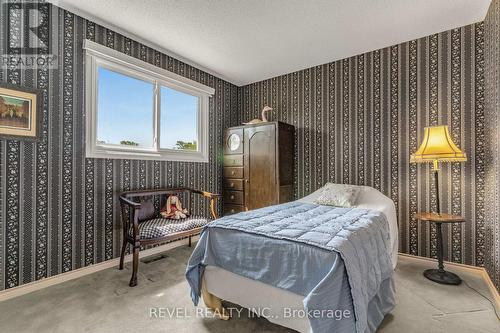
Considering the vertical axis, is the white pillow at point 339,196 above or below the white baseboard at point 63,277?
above

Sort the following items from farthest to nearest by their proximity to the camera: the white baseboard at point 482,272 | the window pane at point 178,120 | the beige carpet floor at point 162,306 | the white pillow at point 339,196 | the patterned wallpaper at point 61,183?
the window pane at point 178,120 → the white pillow at point 339,196 → the patterned wallpaper at point 61,183 → the white baseboard at point 482,272 → the beige carpet floor at point 162,306

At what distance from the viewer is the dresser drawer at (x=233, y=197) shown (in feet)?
13.1

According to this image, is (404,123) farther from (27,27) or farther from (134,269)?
(27,27)

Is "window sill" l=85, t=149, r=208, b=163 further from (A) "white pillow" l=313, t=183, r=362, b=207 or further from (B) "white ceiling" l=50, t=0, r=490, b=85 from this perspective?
(A) "white pillow" l=313, t=183, r=362, b=207

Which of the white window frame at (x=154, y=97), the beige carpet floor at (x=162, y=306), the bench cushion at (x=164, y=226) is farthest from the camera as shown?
the white window frame at (x=154, y=97)

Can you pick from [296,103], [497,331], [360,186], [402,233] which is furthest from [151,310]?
[296,103]

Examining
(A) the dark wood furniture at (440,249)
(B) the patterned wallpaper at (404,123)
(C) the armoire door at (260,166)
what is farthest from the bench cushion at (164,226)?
(A) the dark wood furniture at (440,249)

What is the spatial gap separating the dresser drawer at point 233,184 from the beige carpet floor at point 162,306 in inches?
71.8

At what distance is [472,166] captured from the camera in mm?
2602

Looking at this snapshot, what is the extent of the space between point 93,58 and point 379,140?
142 inches

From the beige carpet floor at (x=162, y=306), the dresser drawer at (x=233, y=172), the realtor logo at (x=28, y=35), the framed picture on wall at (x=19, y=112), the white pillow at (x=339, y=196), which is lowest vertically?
the beige carpet floor at (x=162, y=306)

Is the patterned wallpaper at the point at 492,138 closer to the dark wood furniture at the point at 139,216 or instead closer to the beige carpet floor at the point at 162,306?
the beige carpet floor at the point at 162,306

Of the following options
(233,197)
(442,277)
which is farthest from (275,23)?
(442,277)

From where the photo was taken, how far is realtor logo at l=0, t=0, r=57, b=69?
213cm
